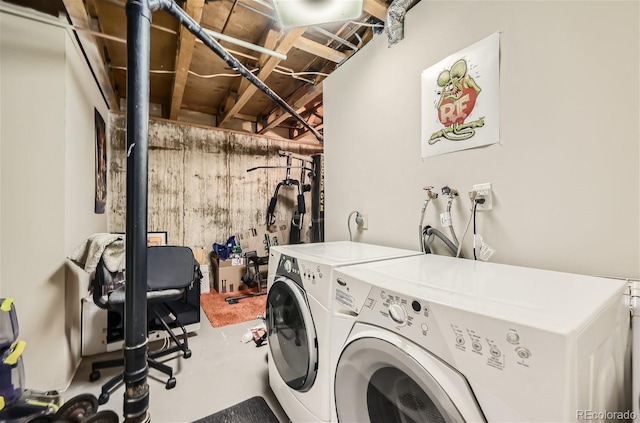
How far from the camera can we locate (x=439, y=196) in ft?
4.88

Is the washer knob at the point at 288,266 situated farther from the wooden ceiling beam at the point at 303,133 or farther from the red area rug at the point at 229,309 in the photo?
the wooden ceiling beam at the point at 303,133

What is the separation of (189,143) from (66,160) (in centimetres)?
237

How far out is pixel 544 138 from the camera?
3.57ft

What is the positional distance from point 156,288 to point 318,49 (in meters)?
2.39

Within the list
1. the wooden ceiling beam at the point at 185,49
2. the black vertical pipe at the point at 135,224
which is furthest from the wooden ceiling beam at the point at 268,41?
the black vertical pipe at the point at 135,224

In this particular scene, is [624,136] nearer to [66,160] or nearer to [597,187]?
[597,187]

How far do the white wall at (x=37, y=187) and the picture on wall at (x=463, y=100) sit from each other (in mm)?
2346

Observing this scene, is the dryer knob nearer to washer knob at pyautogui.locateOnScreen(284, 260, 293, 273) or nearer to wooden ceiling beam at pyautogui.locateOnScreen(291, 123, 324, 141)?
washer knob at pyautogui.locateOnScreen(284, 260, 293, 273)

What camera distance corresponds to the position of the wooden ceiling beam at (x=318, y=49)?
2.14 metres

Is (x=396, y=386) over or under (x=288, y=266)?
under

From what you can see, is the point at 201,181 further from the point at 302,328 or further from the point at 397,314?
the point at 397,314

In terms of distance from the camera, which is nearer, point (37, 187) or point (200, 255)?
point (37, 187)

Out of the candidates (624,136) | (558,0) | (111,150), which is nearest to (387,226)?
(624,136)

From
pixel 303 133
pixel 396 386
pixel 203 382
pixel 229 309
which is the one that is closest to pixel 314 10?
pixel 396 386
